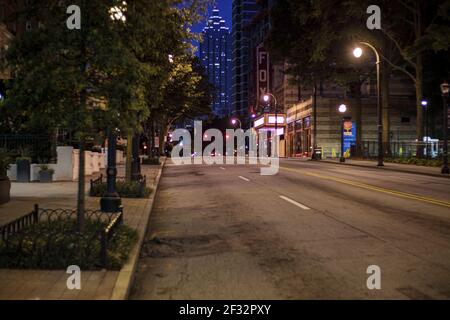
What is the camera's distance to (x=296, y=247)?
9.04m

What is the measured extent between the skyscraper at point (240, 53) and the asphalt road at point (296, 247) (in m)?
141

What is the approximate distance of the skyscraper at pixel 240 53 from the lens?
15638cm

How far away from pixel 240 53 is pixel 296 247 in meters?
157

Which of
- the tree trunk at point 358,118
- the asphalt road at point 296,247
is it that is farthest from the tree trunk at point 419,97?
the asphalt road at point 296,247

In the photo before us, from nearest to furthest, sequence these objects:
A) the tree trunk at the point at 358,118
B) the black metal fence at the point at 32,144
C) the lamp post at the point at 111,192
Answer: the lamp post at the point at 111,192
the black metal fence at the point at 32,144
the tree trunk at the point at 358,118

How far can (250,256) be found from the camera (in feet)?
27.8

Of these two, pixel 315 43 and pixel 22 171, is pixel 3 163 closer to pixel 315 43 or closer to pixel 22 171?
pixel 22 171

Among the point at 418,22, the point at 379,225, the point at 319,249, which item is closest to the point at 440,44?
the point at 418,22

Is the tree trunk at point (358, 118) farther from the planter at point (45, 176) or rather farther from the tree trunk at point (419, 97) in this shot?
the planter at point (45, 176)

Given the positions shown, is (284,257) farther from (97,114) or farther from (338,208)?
(338,208)

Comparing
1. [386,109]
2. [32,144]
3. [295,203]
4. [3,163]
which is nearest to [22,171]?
[32,144]

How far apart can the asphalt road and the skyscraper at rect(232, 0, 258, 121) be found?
141 metres

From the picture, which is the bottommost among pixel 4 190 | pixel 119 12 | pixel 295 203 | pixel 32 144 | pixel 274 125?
pixel 295 203
